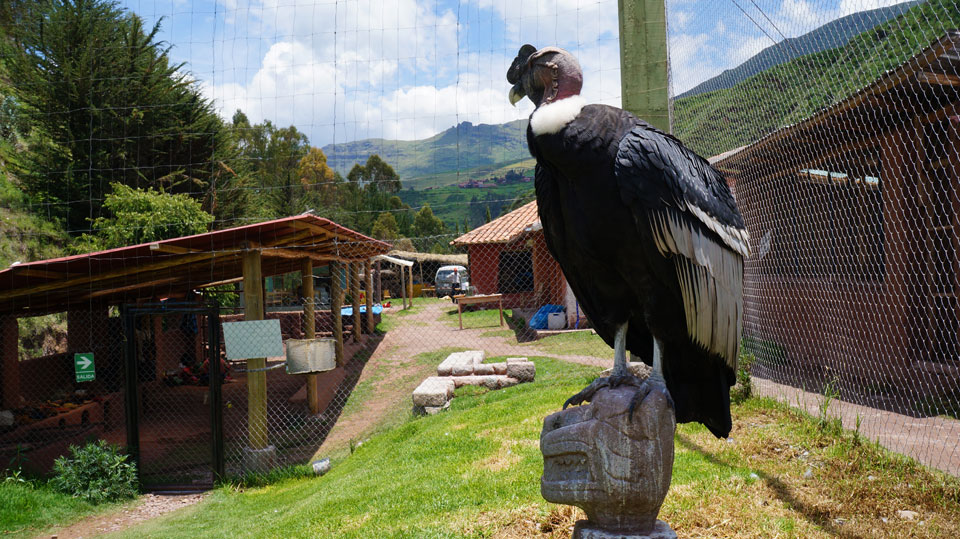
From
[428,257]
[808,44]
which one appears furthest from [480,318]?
[428,257]

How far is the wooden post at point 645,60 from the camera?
14.9 ft

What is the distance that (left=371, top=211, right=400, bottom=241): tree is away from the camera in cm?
4306

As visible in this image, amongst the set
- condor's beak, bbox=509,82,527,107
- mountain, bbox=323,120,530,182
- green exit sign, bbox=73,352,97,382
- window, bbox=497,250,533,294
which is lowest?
green exit sign, bbox=73,352,97,382

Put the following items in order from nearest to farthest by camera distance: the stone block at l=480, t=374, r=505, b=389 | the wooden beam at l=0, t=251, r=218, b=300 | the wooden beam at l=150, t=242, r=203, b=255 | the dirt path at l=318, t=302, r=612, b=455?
the wooden beam at l=150, t=242, r=203, b=255 → the wooden beam at l=0, t=251, r=218, b=300 → the dirt path at l=318, t=302, r=612, b=455 → the stone block at l=480, t=374, r=505, b=389

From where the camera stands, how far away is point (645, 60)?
459cm

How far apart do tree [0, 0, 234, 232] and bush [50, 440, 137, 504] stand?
9.58 meters

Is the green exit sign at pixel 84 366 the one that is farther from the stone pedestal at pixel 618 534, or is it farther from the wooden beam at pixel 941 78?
the wooden beam at pixel 941 78

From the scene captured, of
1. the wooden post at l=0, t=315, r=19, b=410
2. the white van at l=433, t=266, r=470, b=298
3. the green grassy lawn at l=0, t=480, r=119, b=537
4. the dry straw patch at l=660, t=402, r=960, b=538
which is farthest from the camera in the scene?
the white van at l=433, t=266, r=470, b=298

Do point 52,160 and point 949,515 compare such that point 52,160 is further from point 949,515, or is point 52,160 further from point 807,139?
point 949,515

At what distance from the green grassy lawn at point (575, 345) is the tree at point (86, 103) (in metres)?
9.85

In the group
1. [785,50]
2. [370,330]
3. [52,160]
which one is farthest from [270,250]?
[52,160]

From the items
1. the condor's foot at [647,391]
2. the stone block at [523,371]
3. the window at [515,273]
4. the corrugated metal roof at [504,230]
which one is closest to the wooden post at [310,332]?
the stone block at [523,371]

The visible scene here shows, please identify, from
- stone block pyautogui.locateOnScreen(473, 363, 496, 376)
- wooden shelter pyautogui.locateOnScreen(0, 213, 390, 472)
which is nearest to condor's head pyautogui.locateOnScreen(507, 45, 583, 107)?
wooden shelter pyautogui.locateOnScreen(0, 213, 390, 472)

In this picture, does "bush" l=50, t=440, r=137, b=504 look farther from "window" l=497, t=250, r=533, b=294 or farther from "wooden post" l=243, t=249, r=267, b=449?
"window" l=497, t=250, r=533, b=294
